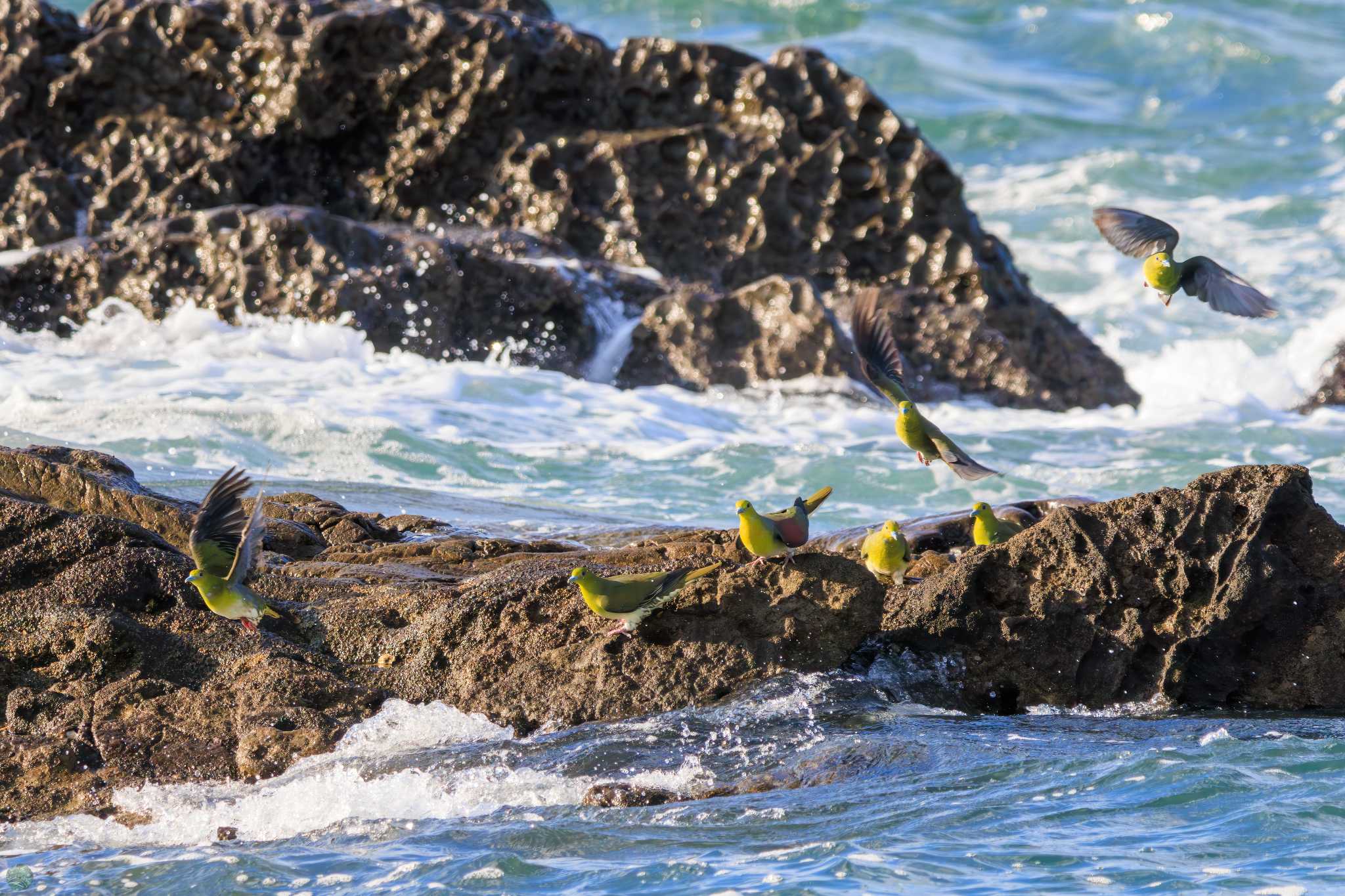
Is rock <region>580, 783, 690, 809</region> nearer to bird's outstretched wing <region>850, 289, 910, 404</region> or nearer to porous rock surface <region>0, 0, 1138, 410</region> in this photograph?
bird's outstretched wing <region>850, 289, 910, 404</region>

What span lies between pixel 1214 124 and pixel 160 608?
74.2 feet

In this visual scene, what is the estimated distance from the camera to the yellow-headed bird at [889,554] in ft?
18.9

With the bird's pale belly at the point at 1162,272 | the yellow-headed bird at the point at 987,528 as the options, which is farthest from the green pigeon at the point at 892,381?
the bird's pale belly at the point at 1162,272

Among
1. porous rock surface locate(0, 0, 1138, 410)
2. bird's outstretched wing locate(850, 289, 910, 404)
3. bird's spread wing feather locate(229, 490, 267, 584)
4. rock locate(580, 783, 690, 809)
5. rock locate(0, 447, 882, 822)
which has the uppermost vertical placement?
porous rock surface locate(0, 0, 1138, 410)

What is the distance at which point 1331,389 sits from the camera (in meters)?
14.7

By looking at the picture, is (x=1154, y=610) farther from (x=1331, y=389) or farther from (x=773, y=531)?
(x=1331, y=389)

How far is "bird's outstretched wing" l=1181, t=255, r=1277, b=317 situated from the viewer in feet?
19.9

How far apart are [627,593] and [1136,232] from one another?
2.78 meters

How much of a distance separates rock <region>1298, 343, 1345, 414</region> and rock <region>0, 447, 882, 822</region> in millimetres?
10617

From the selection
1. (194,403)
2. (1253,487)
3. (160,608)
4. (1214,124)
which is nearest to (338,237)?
(194,403)

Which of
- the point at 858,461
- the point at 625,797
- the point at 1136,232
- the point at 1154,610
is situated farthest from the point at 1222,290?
the point at 858,461

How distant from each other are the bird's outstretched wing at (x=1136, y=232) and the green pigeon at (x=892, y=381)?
0.98 metres

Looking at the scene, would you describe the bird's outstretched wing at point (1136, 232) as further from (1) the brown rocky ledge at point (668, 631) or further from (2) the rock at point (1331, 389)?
(2) the rock at point (1331, 389)

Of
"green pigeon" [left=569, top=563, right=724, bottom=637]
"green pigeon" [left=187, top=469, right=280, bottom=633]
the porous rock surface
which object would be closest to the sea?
"green pigeon" [left=569, top=563, right=724, bottom=637]
